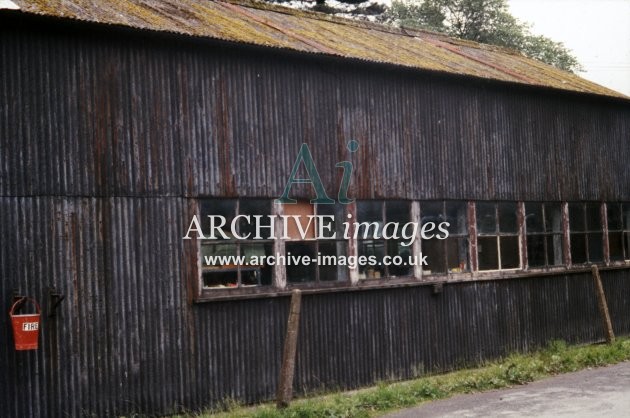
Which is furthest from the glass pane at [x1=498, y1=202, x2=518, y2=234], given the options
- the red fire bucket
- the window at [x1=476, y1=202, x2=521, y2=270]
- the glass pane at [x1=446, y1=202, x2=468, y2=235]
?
the red fire bucket

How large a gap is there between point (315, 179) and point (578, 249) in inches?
292

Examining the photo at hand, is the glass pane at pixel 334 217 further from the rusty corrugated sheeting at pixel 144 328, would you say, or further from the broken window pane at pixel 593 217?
the broken window pane at pixel 593 217

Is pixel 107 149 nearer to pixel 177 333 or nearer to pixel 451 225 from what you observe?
A: pixel 177 333

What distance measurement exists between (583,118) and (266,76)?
8.47m

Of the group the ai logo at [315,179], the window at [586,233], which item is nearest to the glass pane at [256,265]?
the ai logo at [315,179]

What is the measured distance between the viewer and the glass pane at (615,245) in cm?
1788

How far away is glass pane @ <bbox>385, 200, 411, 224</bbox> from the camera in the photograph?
43.9 feet

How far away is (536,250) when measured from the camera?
16.0 m

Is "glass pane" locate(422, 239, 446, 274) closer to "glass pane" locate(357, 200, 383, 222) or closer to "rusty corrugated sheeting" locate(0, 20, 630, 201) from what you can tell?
"rusty corrugated sheeting" locate(0, 20, 630, 201)

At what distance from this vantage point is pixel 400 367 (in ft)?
43.3

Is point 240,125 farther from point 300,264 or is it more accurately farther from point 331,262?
point 331,262

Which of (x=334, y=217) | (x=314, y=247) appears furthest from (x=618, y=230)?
(x=314, y=247)

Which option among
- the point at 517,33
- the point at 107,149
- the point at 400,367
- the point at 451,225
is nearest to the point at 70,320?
the point at 107,149

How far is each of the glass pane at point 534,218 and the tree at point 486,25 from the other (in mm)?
26319
